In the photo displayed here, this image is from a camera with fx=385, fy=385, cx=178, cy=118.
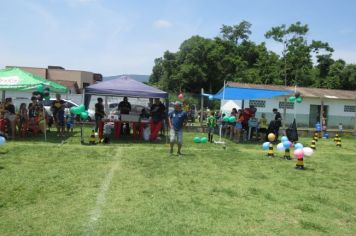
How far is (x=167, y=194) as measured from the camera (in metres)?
6.98

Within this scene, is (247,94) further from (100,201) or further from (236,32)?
(236,32)

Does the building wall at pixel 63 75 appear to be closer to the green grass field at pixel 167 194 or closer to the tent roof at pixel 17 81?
the tent roof at pixel 17 81

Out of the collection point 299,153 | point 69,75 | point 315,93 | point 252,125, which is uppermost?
point 69,75

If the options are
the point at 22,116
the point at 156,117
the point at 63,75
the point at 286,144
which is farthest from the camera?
the point at 63,75

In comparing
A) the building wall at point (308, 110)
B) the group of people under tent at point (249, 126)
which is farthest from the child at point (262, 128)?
the building wall at point (308, 110)

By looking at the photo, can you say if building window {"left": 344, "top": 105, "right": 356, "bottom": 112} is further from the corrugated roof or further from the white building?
the corrugated roof

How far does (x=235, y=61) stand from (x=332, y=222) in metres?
42.5

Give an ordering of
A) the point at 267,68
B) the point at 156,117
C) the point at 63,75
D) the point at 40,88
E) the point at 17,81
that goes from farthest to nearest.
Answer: the point at 63,75
the point at 267,68
the point at 156,117
the point at 17,81
the point at 40,88

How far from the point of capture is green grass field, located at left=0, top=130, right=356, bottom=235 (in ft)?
17.5

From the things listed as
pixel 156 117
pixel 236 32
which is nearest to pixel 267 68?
pixel 236 32

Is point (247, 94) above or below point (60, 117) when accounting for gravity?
above

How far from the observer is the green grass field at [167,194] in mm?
5348

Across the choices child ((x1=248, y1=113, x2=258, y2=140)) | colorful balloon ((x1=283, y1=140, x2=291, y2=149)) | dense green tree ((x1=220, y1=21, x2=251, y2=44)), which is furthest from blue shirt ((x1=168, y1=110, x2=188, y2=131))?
dense green tree ((x1=220, y1=21, x2=251, y2=44))

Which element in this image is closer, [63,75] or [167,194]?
[167,194]
